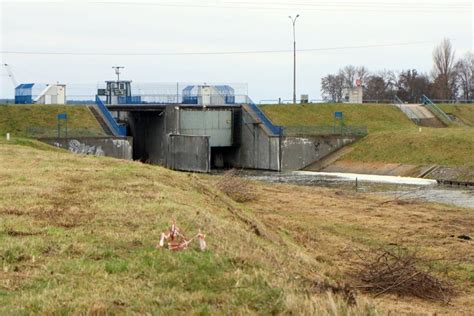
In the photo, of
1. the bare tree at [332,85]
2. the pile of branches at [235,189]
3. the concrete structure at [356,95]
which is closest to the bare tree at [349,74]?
the bare tree at [332,85]

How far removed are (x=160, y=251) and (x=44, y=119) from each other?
5565cm

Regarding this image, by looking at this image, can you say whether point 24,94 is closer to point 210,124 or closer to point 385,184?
point 210,124

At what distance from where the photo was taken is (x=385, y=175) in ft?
195

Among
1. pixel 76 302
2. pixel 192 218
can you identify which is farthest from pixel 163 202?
pixel 76 302

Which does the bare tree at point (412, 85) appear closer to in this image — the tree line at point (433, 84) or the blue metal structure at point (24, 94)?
the tree line at point (433, 84)

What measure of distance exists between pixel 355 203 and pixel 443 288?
1860 cm

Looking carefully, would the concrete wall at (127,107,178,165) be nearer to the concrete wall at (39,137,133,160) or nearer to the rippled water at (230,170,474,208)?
the concrete wall at (39,137,133,160)

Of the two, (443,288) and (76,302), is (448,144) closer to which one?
(443,288)

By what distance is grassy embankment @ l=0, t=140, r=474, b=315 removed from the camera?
9430 mm

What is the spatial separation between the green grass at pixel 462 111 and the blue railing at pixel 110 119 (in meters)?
39.4

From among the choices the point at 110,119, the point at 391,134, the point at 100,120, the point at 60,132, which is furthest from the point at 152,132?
the point at 391,134

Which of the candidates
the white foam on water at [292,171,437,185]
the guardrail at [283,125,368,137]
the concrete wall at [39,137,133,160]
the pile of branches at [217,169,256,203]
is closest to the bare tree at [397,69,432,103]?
the guardrail at [283,125,368,137]

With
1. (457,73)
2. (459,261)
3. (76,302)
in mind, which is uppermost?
(457,73)

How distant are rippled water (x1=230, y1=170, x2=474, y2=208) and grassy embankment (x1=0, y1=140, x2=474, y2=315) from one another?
14232mm
